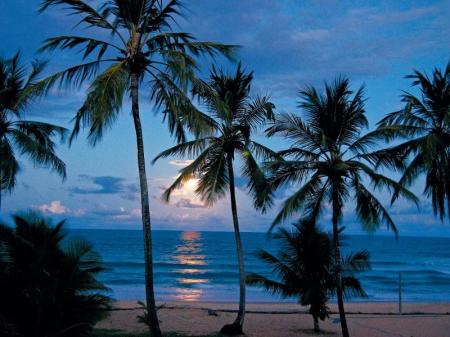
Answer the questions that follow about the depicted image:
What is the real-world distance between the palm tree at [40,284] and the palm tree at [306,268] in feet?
26.8

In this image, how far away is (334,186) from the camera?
12.7 metres

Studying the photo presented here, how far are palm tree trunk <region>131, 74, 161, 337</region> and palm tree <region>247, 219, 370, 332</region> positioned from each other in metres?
5.33

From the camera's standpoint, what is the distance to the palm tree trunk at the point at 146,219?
1041 cm

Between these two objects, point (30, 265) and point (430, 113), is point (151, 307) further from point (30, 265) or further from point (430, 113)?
point (430, 113)

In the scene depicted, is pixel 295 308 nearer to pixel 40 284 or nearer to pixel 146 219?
pixel 146 219

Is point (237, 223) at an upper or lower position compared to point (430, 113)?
lower

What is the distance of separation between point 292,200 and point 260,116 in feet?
10.5

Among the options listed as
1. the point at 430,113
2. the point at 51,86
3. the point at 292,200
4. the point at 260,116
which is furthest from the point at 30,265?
the point at 430,113

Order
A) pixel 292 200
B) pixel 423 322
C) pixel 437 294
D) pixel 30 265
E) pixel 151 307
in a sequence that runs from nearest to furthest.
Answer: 1. pixel 30 265
2. pixel 151 307
3. pixel 292 200
4. pixel 423 322
5. pixel 437 294

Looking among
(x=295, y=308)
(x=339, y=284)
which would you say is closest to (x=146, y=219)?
(x=339, y=284)

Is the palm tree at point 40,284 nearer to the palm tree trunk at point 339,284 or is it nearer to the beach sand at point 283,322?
the palm tree trunk at point 339,284

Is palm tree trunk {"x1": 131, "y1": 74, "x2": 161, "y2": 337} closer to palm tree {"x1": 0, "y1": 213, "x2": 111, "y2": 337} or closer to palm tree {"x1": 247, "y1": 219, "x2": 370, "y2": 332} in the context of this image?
palm tree {"x1": 0, "y1": 213, "x2": 111, "y2": 337}

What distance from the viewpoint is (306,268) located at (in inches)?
612

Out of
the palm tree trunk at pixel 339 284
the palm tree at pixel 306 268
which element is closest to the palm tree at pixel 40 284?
the palm tree trunk at pixel 339 284
